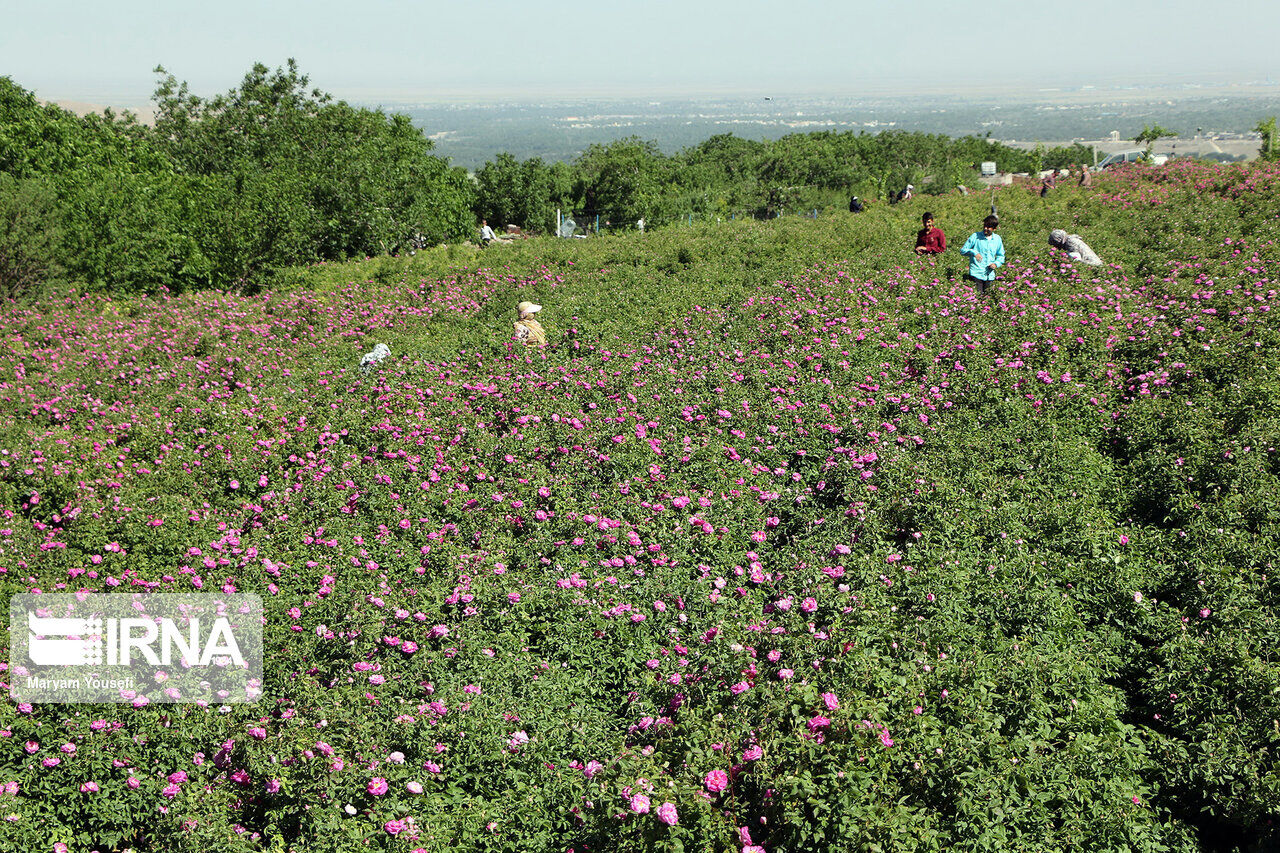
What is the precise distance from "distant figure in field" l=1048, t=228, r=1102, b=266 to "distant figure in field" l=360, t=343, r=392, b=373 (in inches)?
407

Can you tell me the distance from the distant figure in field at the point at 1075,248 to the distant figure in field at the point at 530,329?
8.28 meters

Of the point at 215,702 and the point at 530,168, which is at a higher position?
the point at 530,168

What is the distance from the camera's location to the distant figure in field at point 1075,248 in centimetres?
1345

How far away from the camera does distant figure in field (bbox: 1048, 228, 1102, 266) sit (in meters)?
13.5

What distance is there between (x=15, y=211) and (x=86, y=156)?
1326cm

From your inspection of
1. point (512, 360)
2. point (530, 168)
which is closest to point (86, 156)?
point (530, 168)

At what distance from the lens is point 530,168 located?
138 feet

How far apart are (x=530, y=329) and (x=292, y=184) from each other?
15.5 metres

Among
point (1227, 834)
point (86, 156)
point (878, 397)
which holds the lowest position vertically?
point (1227, 834)

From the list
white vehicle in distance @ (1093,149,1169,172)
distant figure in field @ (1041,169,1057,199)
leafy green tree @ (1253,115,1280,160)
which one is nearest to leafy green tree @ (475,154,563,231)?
distant figure in field @ (1041,169,1057,199)

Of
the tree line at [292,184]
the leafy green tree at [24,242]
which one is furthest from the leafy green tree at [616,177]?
the leafy green tree at [24,242]

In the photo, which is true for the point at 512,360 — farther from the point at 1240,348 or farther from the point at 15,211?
the point at 15,211

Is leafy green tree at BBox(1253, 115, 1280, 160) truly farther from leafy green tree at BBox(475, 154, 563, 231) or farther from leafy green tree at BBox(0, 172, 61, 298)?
leafy green tree at BBox(0, 172, 61, 298)

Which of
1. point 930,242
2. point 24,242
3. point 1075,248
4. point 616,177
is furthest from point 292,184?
point 616,177
